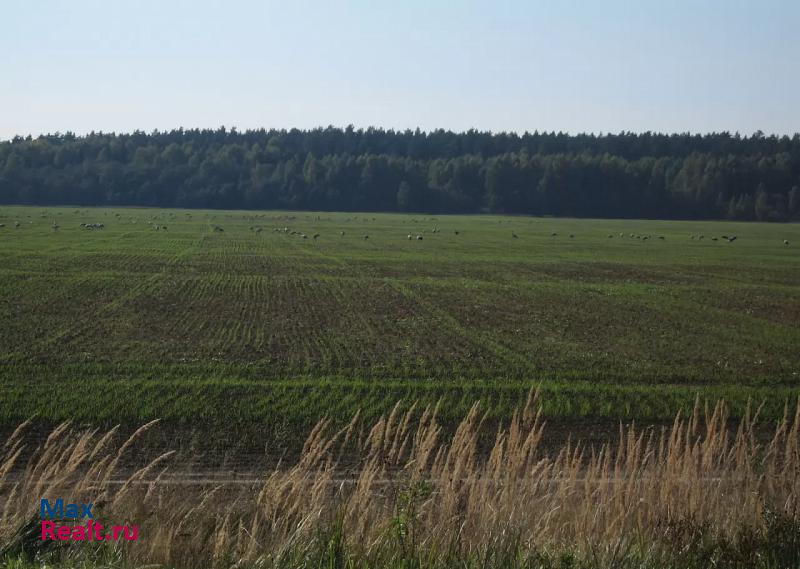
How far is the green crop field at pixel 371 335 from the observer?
17.1 meters

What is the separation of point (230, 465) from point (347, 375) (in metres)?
7.09

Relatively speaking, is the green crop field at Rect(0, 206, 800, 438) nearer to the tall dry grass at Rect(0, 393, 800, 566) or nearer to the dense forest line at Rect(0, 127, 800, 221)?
the tall dry grass at Rect(0, 393, 800, 566)

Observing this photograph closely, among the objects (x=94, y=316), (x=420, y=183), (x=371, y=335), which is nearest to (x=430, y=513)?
(x=371, y=335)

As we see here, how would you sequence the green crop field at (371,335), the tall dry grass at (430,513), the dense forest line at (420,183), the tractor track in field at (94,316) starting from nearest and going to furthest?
1. the tall dry grass at (430,513)
2. the green crop field at (371,335)
3. the tractor track in field at (94,316)
4. the dense forest line at (420,183)

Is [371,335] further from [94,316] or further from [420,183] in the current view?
[420,183]

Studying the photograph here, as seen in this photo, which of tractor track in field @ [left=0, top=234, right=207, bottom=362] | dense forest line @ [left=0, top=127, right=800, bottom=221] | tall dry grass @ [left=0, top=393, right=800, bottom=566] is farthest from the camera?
dense forest line @ [left=0, top=127, right=800, bottom=221]

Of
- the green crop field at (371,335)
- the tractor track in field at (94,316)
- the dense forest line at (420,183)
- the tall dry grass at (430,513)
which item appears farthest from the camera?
the dense forest line at (420,183)

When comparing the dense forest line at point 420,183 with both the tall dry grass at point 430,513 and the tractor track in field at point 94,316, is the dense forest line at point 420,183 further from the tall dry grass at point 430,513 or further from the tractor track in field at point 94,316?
the tall dry grass at point 430,513

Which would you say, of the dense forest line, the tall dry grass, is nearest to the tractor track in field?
the tall dry grass

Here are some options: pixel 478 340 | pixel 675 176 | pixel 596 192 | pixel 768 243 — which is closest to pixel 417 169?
pixel 596 192

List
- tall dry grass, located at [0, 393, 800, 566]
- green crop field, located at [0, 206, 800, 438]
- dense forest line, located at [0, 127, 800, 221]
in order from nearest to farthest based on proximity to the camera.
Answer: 1. tall dry grass, located at [0, 393, 800, 566]
2. green crop field, located at [0, 206, 800, 438]
3. dense forest line, located at [0, 127, 800, 221]

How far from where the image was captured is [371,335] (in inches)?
998

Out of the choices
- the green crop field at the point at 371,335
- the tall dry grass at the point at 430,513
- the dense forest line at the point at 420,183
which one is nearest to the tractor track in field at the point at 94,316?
the green crop field at the point at 371,335

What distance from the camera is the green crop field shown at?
17.1 metres
